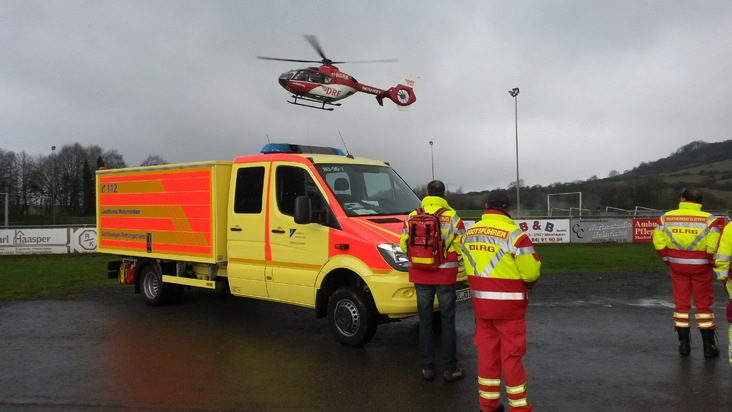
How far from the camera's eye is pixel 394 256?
6660 mm

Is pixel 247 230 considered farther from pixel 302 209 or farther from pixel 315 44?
pixel 315 44

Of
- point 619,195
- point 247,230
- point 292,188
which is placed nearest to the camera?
point 292,188

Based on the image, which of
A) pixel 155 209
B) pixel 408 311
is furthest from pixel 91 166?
pixel 408 311

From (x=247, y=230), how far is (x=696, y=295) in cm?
575

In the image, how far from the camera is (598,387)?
18.1 ft

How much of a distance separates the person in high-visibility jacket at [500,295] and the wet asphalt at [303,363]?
713mm

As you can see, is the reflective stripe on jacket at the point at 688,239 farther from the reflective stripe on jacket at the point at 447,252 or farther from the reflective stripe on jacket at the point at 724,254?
the reflective stripe on jacket at the point at 447,252

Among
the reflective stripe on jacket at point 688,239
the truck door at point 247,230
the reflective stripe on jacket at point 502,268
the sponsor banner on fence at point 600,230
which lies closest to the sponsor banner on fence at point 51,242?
the truck door at point 247,230

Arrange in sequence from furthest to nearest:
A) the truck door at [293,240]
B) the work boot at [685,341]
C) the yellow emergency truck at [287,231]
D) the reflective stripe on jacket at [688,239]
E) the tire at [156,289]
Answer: the tire at [156,289] → the truck door at [293,240] → the yellow emergency truck at [287,231] → the work boot at [685,341] → the reflective stripe on jacket at [688,239]

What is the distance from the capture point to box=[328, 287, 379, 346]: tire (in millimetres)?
6949

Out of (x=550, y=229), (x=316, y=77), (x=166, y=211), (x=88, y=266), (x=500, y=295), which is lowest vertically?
(x=88, y=266)

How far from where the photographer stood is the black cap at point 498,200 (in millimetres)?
4734

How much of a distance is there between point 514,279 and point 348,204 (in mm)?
3332

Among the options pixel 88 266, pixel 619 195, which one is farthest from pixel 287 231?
pixel 619 195
